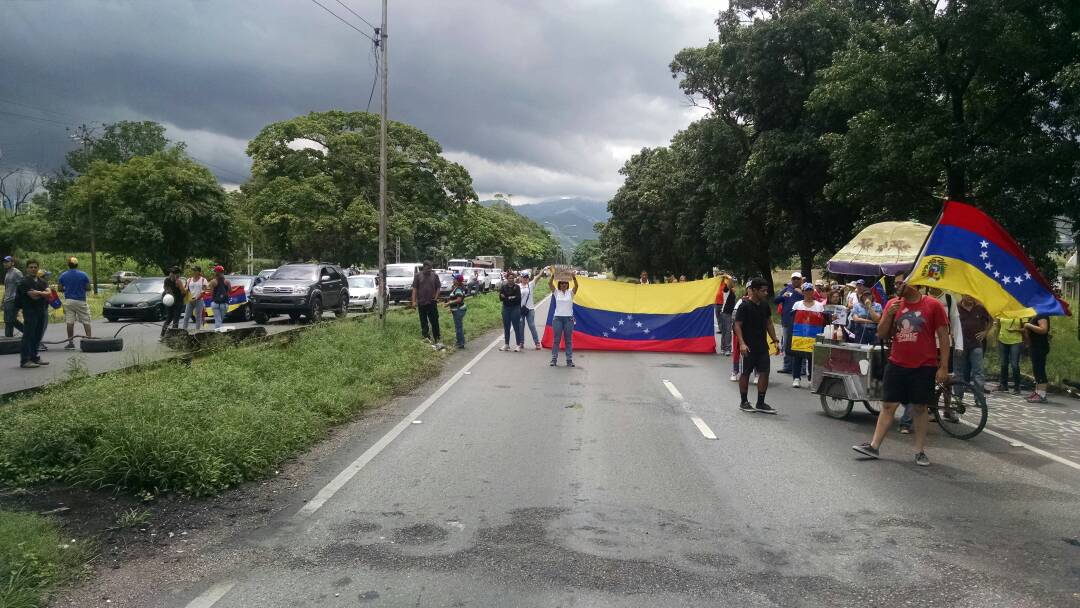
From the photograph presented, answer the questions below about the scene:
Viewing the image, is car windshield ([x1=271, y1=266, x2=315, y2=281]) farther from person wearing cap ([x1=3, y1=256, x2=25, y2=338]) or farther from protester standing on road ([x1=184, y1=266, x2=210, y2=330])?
person wearing cap ([x1=3, y1=256, x2=25, y2=338])

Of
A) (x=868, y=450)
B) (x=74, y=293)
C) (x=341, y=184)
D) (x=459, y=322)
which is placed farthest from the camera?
(x=341, y=184)

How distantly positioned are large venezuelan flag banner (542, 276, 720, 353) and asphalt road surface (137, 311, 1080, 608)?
8707 millimetres

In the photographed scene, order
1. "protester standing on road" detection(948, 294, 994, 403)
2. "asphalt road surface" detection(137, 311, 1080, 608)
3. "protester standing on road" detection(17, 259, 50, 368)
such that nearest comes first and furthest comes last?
"asphalt road surface" detection(137, 311, 1080, 608) → "protester standing on road" detection(948, 294, 994, 403) → "protester standing on road" detection(17, 259, 50, 368)

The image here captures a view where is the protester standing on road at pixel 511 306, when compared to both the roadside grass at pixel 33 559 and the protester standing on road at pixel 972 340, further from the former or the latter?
the roadside grass at pixel 33 559

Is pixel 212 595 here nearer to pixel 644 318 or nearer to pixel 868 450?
pixel 868 450

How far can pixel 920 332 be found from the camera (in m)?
7.24

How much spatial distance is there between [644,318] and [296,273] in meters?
12.0

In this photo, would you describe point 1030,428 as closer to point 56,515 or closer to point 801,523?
point 801,523

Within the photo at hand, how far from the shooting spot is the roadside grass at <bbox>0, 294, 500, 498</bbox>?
6129mm

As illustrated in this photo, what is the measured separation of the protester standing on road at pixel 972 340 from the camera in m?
10.9

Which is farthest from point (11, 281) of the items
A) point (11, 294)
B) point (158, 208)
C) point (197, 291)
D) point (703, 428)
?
point (158, 208)

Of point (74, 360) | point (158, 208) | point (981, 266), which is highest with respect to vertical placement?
point (158, 208)

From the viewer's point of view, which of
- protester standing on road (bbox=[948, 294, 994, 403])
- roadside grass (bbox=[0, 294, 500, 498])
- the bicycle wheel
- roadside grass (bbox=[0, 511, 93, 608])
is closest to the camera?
roadside grass (bbox=[0, 511, 93, 608])

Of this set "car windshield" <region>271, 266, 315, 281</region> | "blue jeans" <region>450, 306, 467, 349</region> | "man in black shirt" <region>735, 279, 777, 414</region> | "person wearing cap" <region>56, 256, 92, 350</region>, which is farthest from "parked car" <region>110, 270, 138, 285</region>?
"man in black shirt" <region>735, 279, 777, 414</region>
